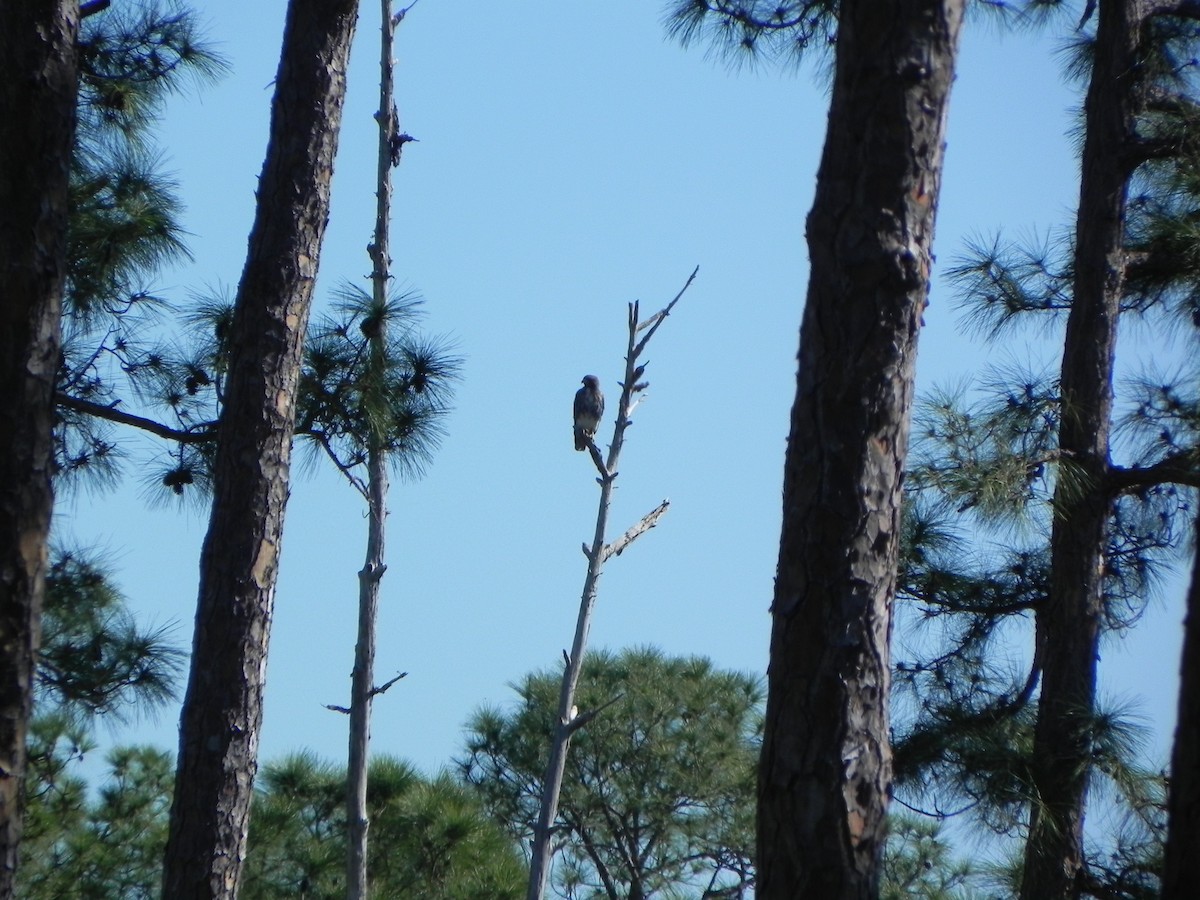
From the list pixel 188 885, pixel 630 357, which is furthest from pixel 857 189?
pixel 630 357

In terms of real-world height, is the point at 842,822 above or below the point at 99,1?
below

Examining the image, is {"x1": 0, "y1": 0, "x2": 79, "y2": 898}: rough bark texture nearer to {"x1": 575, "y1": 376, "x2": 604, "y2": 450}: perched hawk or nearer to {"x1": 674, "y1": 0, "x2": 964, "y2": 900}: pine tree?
{"x1": 674, "y1": 0, "x2": 964, "y2": 900}: pine tree

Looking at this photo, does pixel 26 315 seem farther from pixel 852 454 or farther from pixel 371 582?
pixel 371 582

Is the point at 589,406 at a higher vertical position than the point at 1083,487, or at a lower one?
higher

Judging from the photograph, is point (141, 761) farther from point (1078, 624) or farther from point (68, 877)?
point (1078, 624)

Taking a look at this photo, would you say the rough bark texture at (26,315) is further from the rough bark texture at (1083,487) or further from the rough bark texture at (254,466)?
the rough bark texture at (1083,487)

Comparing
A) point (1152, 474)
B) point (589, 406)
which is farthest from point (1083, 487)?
point (589, 406)

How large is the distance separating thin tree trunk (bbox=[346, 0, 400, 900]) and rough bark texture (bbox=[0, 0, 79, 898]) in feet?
10.4

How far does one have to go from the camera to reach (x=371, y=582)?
7562 millimetres

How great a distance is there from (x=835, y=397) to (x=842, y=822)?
73cm

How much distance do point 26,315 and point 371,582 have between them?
169 inches

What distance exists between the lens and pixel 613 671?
43.1 feet

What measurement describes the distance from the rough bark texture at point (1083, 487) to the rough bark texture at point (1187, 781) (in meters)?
2.86

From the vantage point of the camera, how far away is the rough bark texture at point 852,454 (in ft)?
7.95
